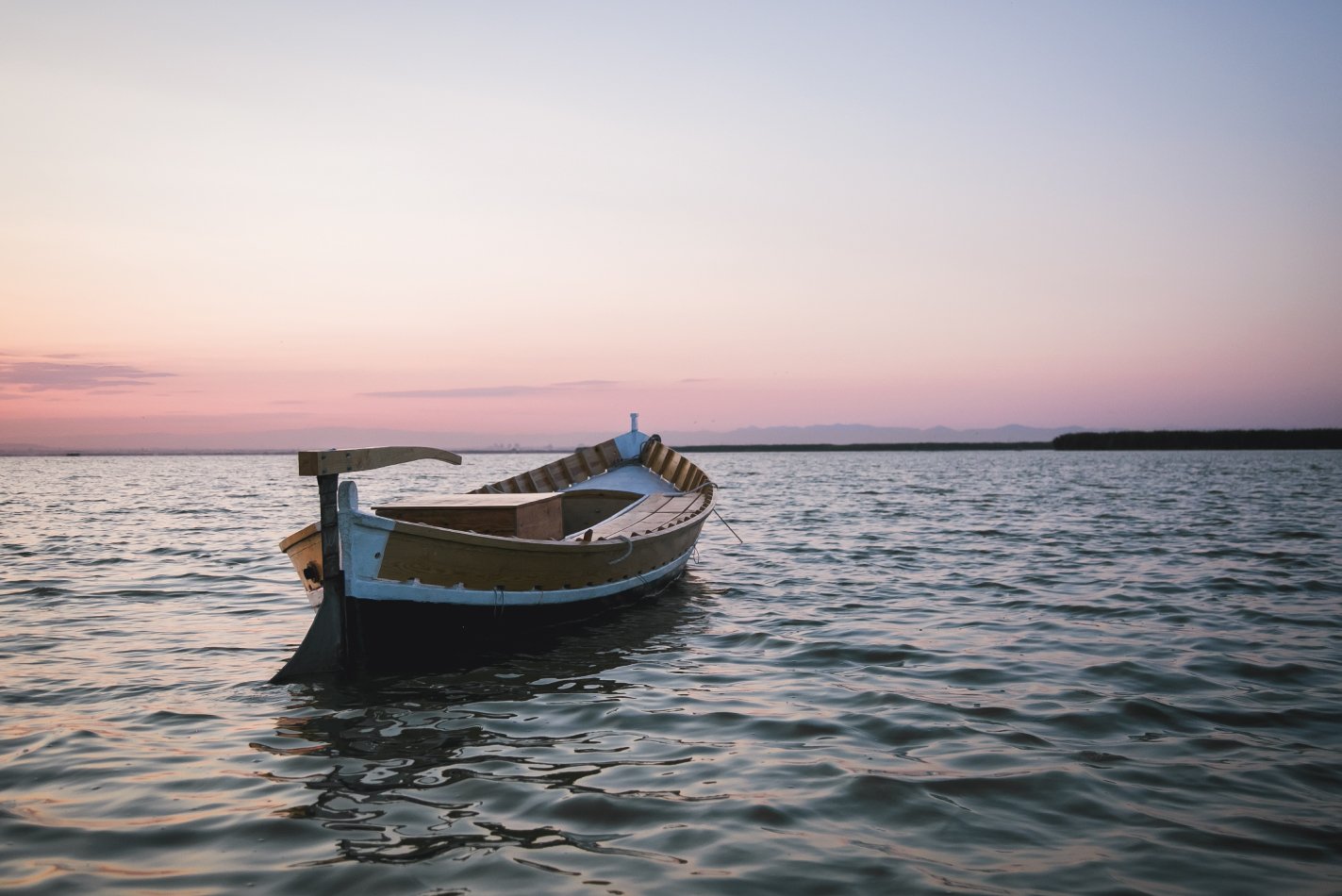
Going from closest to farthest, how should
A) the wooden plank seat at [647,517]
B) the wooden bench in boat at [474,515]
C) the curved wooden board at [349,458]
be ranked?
the curved wooden board at [349,458], the wooden bench in boat at [474,515], the wooden plank seat at [647,517]

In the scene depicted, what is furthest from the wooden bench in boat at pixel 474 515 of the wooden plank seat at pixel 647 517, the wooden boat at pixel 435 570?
the wooden plank seat at pixel 647 517

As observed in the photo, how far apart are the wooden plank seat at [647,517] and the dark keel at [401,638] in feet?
8.40

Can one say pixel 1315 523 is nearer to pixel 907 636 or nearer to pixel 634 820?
pixel 907 636

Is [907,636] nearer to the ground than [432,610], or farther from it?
nearer to the ground

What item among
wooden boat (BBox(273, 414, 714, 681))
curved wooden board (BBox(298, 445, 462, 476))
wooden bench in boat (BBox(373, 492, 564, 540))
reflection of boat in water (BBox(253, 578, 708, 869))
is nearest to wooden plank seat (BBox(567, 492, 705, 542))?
wooden boat (BBox(273, 414, 714, 681))

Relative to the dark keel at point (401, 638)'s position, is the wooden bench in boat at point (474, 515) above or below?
above

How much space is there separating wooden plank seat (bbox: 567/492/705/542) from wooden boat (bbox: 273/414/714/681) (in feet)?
0.65

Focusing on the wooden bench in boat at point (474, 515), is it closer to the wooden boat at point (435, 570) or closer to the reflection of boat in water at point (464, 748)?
the wooden boat at point (435, 570)

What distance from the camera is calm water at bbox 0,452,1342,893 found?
4.55 m

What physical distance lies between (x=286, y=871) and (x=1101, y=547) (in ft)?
59.6

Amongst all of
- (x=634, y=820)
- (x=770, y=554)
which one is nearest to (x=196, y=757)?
(x=634, y=820)

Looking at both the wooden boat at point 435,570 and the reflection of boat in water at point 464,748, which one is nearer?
the reflection of boat in water at point 464,748

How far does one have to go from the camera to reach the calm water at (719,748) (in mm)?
4551

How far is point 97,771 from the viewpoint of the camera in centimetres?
591
